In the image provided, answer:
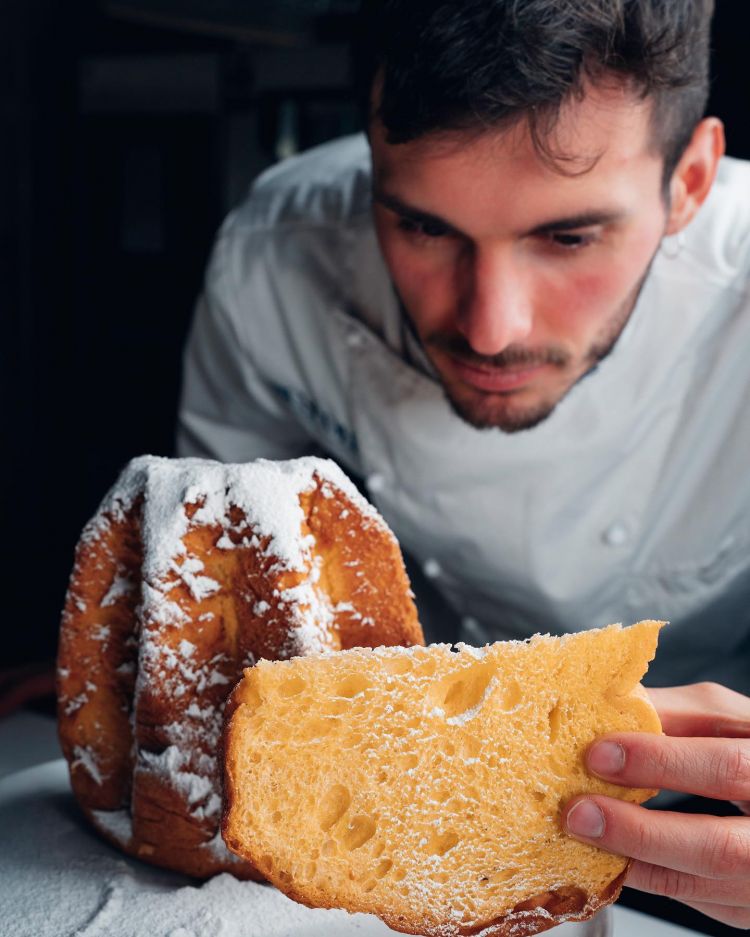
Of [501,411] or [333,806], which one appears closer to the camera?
[333,806]

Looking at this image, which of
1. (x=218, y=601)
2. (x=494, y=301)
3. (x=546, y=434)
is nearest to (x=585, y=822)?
(x=218, y=601)

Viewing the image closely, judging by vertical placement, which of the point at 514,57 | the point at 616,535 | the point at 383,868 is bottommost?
the point at 616,535

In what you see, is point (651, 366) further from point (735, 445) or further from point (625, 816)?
point (625, 816)

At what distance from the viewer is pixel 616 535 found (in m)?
1.40

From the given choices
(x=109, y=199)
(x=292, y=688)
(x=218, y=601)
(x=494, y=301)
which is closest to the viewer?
(x=292, y=688)

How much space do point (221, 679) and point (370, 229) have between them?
0.89m

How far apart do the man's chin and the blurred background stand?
1.46 metres

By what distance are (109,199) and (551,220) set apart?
2.10 meters

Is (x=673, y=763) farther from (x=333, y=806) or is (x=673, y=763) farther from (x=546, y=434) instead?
(x=546, y=434)

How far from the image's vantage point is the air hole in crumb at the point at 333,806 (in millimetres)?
651

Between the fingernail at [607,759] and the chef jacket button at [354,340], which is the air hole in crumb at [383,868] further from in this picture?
the chef jacket button at [354,340]

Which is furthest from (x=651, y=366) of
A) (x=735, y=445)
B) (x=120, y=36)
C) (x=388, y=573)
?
(x=120, y=36)

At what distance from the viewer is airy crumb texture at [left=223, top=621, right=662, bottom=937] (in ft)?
2.08

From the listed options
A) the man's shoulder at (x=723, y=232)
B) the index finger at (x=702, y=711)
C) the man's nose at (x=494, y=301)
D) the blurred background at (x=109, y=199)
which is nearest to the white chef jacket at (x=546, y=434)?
the man's shoulder at (x=723, y=232)
